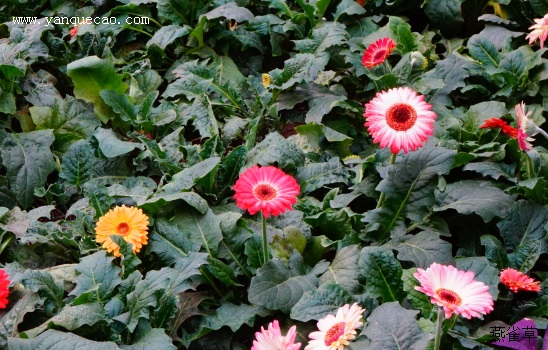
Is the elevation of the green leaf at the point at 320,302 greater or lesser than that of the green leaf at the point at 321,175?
lesser

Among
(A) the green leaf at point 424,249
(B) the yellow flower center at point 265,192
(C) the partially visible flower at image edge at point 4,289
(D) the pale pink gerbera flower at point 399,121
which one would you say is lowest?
(C) the partially visible flower at image edge at point 4,289

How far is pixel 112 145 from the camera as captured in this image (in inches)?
115

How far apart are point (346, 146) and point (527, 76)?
0.93 metres

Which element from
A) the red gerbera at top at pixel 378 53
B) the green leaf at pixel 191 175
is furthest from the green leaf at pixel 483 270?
the red gerbera at top at pixel 378 53

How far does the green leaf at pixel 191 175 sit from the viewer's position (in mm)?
2635

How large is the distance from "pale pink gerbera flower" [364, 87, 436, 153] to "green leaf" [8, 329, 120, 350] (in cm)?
110

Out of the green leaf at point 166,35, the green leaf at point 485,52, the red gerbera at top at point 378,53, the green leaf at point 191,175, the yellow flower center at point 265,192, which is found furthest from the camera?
the green leaf at point 166,35

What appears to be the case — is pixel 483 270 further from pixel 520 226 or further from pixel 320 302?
pixel 320 302

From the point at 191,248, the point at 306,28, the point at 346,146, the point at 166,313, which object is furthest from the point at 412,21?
the point at 166,313

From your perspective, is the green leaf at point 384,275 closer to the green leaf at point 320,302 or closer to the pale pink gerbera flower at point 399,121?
the green leaf at point 320,302

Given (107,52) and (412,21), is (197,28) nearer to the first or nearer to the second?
(107,52)

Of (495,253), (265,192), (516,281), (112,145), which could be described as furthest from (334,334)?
(112,145)

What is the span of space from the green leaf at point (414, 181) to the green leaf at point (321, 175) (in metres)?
0.41

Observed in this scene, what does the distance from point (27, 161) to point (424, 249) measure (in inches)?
73.0
